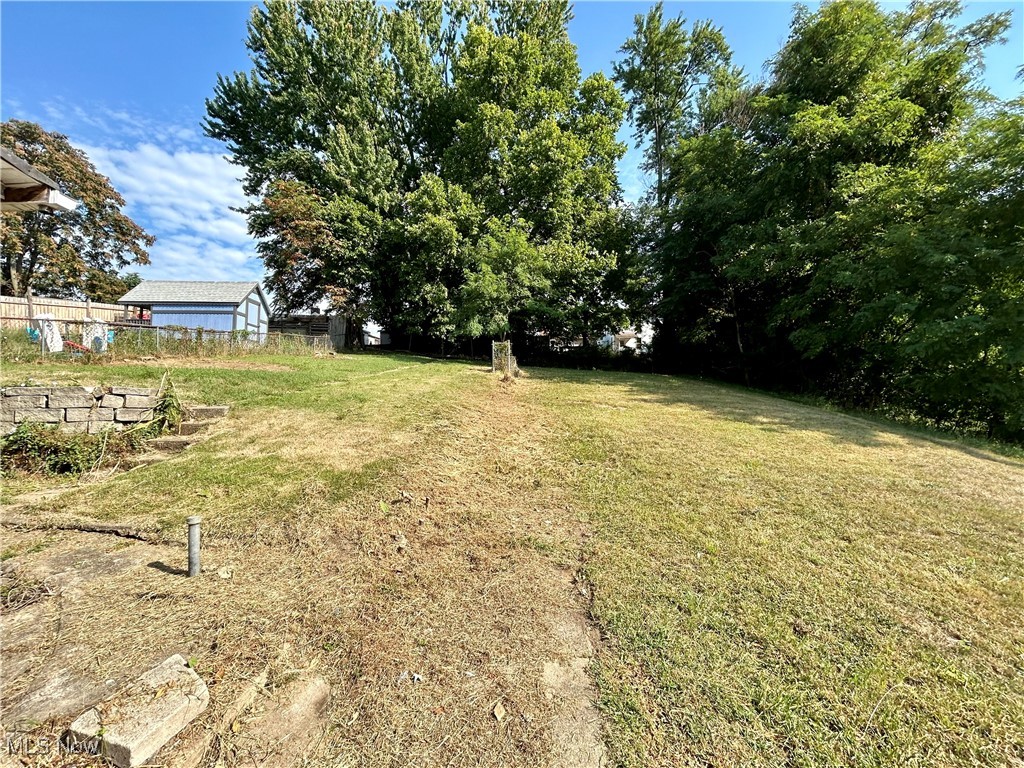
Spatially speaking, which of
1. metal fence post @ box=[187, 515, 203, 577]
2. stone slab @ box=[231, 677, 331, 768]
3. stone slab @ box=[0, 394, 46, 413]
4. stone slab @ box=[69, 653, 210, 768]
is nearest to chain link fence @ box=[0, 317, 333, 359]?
stone slab @ box=[0, 394, 46, 413]

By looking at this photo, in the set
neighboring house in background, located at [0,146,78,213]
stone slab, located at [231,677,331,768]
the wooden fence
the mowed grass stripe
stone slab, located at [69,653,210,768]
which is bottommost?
stone slab, located at [231,677,331,768]

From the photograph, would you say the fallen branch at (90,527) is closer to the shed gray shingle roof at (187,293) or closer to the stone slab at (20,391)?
the stone slab at (20,391)

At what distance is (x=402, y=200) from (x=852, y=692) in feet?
68.0

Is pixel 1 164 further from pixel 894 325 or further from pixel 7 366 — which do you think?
pixel 894 325

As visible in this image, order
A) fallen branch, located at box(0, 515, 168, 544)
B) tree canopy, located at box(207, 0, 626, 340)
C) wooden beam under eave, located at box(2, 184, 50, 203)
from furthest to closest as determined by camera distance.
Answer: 1. tree canopy, located at box(207, 0, 626, 340)
2. wooden beam under eave, located at box(2, 184, 50, 203)
3. fallen branch, located at box(0, 515, 168, 544)

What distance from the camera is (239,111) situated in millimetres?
19516

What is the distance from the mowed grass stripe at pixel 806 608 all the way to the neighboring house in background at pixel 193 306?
20.7 metres

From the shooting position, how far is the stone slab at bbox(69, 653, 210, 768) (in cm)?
132

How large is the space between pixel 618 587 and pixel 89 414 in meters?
5.40

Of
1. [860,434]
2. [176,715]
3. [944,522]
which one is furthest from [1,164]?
[860,434]

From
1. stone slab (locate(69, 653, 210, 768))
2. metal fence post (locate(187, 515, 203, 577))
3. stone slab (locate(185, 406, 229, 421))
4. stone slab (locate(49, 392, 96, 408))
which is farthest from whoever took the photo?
stone slab (locate(185, 406, 229, 421))

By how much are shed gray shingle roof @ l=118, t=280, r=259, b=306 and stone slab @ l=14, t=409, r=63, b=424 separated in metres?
18.3

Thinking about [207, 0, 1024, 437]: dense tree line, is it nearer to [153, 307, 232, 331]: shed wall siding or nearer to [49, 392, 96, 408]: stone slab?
[153, 307, 232, 331]: shed wall siding

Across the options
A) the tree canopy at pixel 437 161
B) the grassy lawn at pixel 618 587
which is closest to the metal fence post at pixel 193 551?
the grassy lawn at pixel 618 587
